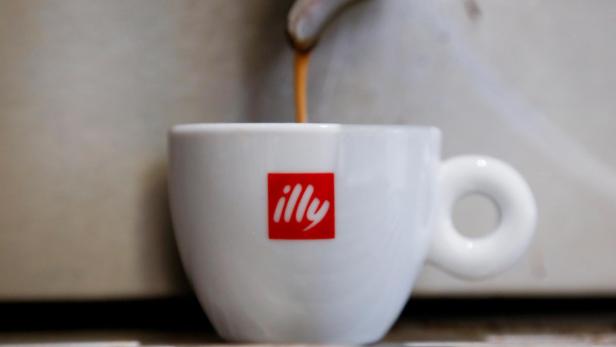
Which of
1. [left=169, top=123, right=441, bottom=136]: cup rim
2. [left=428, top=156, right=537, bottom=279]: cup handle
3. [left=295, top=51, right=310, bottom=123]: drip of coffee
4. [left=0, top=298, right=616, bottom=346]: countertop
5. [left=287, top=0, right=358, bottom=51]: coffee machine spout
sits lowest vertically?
[left=0, top=298, right=616, bottom=346]: countertop

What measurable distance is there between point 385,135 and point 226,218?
62 millimetres

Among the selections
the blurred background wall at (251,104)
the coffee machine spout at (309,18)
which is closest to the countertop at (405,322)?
the blurred background wall at (251,104)

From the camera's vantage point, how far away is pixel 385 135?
0.86ft

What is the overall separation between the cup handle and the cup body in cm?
2

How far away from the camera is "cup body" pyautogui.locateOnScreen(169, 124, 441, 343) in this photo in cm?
26

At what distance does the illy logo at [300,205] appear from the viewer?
0.25m

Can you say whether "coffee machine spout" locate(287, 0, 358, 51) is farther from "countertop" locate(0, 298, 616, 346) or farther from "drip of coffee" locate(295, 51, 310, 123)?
"countertop" locate(0, 298, 616, 346)

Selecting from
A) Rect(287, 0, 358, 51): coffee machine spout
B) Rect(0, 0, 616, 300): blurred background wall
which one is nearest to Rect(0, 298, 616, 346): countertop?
Rect(0, 0, 616, 300): blurred background wall

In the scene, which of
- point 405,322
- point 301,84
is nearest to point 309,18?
point 301,84

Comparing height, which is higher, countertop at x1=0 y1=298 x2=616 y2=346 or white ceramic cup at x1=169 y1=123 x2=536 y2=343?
white ceramic cup at x1=169 y1=123 x2=536 y2=343

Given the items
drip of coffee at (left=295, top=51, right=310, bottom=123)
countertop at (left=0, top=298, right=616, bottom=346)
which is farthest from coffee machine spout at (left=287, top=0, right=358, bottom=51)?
countertop at (left=0, top=298, right=616, bottom=346)

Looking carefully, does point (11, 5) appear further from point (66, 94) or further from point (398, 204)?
point (398, 204)

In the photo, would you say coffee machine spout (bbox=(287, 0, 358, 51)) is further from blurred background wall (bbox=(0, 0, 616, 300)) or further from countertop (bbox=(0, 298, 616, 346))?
countertop (bbox=(0, 298, 616, 346))

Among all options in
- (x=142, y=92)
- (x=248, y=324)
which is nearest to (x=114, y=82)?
(x=142, y=92)
